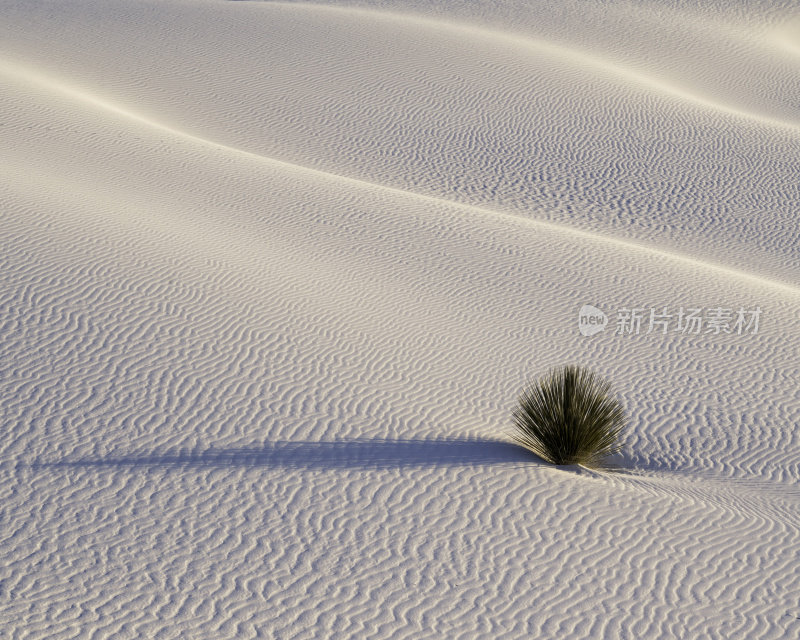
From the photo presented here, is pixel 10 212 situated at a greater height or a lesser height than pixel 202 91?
lesser

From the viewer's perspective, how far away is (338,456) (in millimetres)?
7992

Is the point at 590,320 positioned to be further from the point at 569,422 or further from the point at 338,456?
the point at 338,456

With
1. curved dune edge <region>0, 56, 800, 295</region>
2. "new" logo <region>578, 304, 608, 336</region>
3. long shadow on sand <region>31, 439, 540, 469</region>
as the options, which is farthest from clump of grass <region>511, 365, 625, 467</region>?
curved dune edge <region>0, 56, 800, 295</region>

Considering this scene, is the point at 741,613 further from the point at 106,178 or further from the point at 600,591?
the point at 106,178

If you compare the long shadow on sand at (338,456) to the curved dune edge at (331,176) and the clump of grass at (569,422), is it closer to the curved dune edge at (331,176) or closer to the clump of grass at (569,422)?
the clump of grass at (569,422)

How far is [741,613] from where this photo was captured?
632 cm

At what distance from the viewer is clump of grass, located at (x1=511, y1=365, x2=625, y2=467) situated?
8211 millimetres

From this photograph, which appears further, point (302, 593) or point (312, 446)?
point (312, 446)

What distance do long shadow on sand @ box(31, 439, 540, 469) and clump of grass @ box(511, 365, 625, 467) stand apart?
0.66ft

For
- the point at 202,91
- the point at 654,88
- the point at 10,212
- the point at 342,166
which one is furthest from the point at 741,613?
the point at 654,88

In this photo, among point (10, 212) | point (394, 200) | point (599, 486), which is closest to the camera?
point (599, 486)

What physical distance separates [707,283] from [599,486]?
643 centimetres

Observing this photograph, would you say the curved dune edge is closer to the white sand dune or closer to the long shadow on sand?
the white sand dune

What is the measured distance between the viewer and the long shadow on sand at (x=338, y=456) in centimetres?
763
